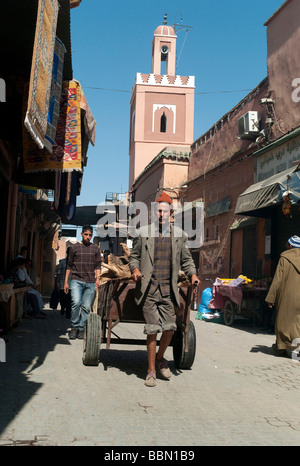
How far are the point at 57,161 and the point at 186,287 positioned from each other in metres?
2.59

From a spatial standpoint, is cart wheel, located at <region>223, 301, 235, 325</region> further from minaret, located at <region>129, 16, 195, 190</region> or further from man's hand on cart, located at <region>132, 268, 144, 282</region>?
minaret, located at <region>129, 16, 195, 190</region>

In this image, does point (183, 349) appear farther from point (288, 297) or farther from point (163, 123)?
point (163, 123)

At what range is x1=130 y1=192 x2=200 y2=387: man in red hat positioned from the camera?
18.9 ft

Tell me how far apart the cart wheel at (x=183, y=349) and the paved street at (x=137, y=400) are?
151 mm

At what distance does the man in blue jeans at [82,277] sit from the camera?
834cm

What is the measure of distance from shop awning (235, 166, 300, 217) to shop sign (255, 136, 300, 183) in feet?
1.25

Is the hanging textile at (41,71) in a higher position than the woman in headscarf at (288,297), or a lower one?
higher

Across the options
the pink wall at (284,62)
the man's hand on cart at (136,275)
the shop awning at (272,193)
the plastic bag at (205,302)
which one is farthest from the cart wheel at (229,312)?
the man's hand on cart at (136,275)

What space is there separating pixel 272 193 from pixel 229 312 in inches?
139

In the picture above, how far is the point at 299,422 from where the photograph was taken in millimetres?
4418

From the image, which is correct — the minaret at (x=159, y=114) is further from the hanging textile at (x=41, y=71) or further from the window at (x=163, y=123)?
the hanging textile at (x=41, y=71)

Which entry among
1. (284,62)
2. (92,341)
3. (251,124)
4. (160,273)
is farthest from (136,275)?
(251,124)

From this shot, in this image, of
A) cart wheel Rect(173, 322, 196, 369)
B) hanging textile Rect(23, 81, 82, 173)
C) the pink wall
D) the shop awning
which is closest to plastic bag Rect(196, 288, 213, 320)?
the shop awning
